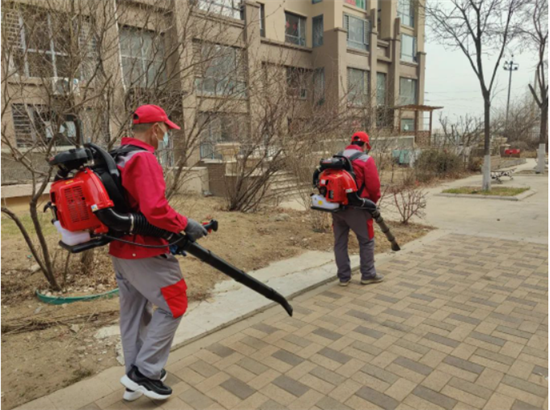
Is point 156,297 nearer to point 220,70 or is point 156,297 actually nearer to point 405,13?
point 220,70

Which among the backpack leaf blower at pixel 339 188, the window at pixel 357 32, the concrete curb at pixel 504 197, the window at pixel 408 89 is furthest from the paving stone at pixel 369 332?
the window at pixel 408 89

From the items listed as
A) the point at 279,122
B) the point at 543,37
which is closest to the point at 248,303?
the point at 279,122

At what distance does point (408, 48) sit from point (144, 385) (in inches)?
1531

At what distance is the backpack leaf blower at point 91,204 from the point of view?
2316mm

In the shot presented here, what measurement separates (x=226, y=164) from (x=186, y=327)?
598 cm

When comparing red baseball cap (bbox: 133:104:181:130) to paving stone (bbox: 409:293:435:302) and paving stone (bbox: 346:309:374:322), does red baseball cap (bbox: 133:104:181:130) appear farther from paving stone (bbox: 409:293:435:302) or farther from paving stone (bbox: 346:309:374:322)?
paving stone (bbox: 409:293:435:302)

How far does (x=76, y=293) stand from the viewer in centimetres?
442

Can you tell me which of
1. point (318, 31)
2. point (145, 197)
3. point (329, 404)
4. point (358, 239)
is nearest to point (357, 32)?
point (318, 31)

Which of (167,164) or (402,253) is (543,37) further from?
(167,164)

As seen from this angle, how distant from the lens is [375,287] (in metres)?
4.79

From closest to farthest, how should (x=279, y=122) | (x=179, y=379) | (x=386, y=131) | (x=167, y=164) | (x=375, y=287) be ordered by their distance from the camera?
1. (x=179, y=379)
2. (x=375, y=287)
3. (x=167, y=164)
4. (x=279, y=122)
5. (x=386, y=131)

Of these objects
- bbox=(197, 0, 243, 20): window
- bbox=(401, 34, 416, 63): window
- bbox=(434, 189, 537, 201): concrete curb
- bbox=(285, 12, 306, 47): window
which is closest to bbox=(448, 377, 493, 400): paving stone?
bbox=(197, 0, 243, 20): window

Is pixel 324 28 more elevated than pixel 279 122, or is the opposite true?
pixel 324 28

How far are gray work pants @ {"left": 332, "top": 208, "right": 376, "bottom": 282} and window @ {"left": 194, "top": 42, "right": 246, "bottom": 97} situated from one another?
274 cm
